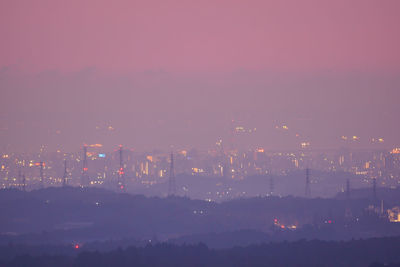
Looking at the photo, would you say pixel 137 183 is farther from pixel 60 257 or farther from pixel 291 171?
pixel 60 257

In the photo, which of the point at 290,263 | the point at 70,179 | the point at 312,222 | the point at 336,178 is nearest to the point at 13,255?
the point at 290,263

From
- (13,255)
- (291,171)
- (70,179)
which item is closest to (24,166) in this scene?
(70,179)

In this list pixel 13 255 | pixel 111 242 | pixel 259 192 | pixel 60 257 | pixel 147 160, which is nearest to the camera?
pixel 60 257

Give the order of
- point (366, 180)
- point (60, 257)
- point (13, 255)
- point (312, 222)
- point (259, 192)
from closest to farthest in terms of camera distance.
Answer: point (60, 257), point (13, 255), point (312, 222), point (259, 192), point (366, 180)

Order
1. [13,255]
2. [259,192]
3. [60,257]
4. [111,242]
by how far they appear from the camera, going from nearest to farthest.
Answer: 1. [60,257]
2. [13,255]
3. [111,242]
4. [259,192]

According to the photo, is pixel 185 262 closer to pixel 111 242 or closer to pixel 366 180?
pixel 111 242

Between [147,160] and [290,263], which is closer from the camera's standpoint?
[290,263]

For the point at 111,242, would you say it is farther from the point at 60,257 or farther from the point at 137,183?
the point at 137,183

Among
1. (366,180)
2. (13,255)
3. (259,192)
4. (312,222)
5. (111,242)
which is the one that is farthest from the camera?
(366,180)

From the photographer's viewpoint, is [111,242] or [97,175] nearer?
[111,242]
